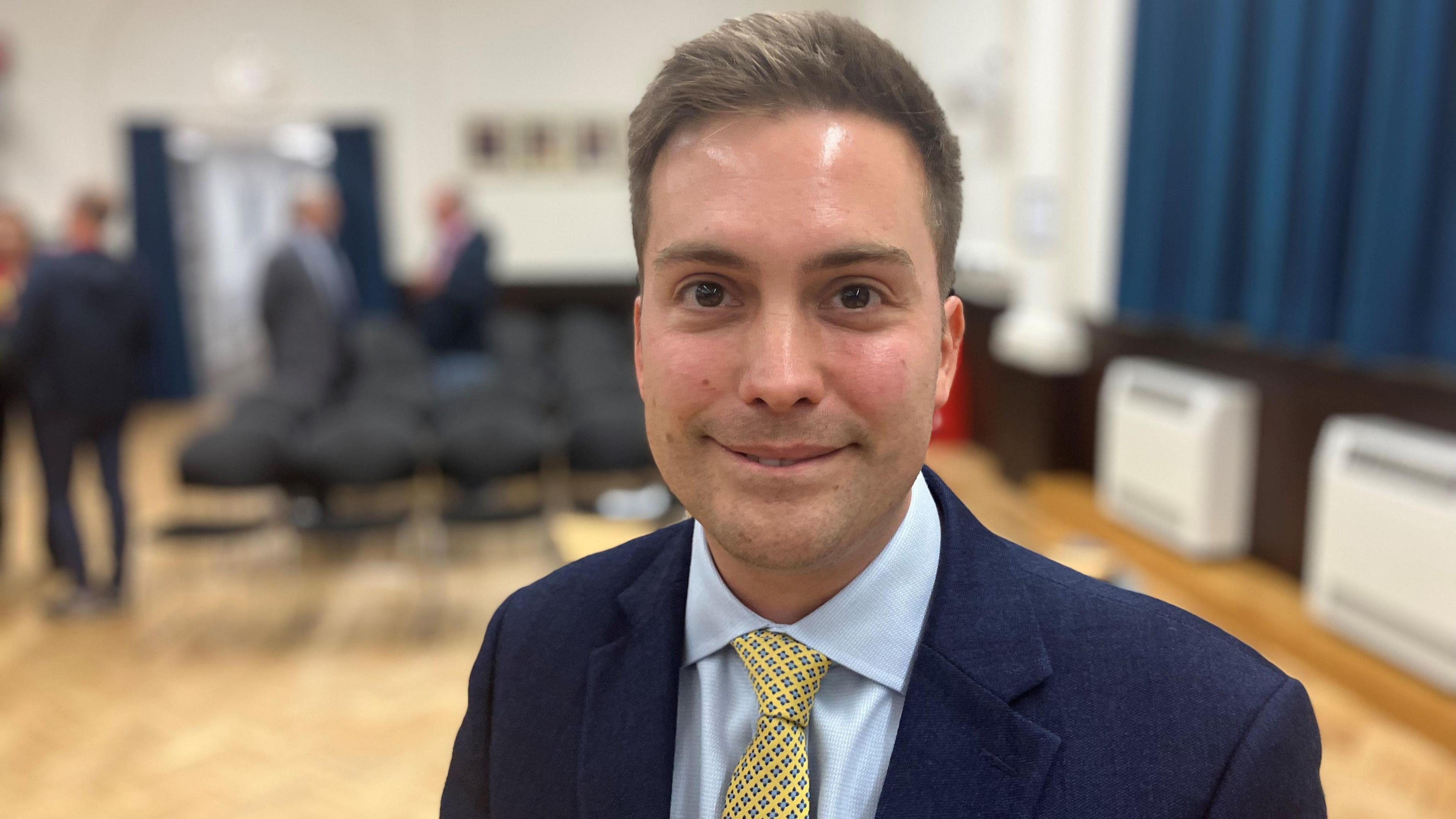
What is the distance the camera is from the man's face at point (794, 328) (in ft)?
2.92

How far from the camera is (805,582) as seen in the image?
1.04 metres

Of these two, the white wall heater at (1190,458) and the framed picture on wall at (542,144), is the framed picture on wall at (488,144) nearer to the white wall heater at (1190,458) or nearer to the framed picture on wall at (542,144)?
the framed picture on wall at (542,144)

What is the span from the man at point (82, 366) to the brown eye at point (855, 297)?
538cm

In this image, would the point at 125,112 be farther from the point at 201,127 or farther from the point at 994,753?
the point at 994,753

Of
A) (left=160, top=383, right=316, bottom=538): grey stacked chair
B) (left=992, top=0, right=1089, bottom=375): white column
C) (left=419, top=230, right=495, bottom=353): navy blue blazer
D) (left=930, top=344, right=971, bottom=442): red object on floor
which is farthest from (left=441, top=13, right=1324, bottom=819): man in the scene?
(left=419, top=230, right=495, bottom=353): navy blue blazer

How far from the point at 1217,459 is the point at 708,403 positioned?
16.3 ft

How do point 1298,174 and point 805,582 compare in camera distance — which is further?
point 1298,174

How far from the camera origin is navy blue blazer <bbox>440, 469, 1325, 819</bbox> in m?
0.92

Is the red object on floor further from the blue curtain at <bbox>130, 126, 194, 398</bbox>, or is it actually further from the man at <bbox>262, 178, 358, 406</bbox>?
the blue curtain at <bbox>130, 126, 194, 398</bbox>

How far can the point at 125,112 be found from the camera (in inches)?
431

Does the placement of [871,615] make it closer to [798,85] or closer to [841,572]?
[841,572]

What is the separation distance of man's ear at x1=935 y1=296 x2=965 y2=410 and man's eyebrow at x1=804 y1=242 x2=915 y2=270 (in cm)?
12

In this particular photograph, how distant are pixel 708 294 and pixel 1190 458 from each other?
4.94 meters

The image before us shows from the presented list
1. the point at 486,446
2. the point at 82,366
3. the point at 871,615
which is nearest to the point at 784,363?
the point at 871,615
